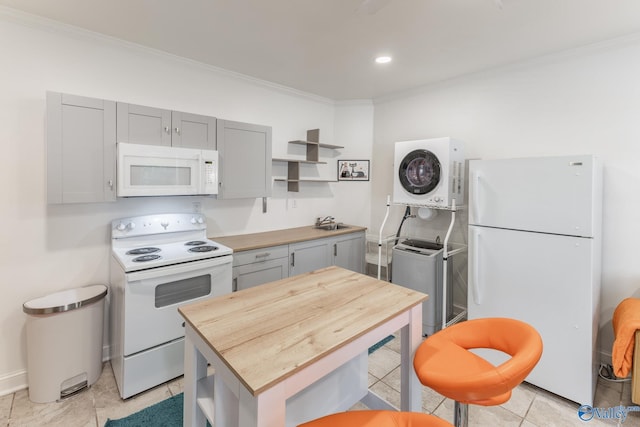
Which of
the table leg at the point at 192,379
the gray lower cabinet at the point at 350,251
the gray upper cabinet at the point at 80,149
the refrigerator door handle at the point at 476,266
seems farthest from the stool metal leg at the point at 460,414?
the gray upper cabinet at the point at 80,149

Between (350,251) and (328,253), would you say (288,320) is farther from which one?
(350,251)

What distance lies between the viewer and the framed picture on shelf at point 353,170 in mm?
4176

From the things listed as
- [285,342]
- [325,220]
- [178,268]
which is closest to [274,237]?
[325,220]

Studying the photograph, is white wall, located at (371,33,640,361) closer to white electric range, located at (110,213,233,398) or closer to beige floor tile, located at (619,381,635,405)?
beige floor tile, located at (619,381,635,405)

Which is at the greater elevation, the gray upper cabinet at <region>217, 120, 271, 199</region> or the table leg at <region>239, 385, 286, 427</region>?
the gray upper cabinet at <region>217, 120, 271, 199</region>

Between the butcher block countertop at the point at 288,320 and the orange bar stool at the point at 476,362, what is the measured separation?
8.8 inches

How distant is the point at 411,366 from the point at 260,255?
1735mm

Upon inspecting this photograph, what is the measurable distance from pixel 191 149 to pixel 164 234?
0.78 meters

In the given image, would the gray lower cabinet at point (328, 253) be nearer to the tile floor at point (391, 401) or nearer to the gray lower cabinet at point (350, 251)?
the gray lower cabinet at point (350, 251)

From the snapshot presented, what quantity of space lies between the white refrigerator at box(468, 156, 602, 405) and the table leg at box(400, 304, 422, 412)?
1.26 meters

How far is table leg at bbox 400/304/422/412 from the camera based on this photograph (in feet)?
4.84

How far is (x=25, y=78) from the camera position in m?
2.14

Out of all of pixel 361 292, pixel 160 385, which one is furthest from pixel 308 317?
pixel 160 385

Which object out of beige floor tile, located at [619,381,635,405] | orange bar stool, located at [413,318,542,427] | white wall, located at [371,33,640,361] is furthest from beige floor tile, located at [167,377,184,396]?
white wall, located at [371,33,640,361]
